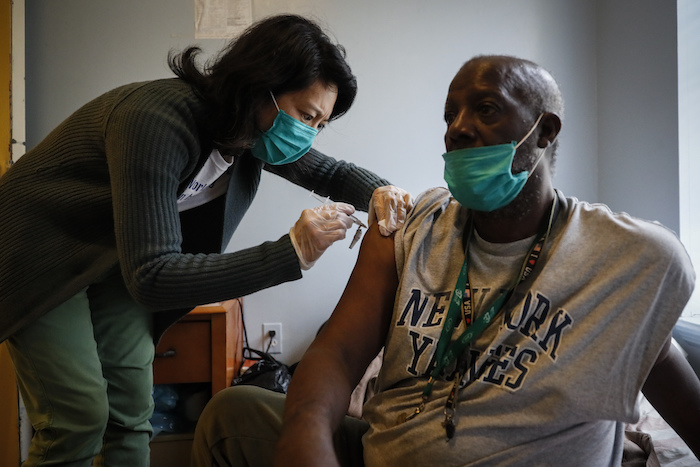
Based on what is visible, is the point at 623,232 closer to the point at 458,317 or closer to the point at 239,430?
the point at 458,317

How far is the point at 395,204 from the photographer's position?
3.80 ft

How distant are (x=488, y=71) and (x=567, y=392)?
0.60m

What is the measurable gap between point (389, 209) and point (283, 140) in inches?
14.3

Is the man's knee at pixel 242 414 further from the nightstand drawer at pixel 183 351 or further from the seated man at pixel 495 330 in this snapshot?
the nightstand drawer at pixel 183 351

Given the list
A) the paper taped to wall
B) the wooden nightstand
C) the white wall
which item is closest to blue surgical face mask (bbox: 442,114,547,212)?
the wooden nightstand

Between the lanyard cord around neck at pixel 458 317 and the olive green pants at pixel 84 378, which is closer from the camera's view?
the lanyard cord around neck at pixel 458 317

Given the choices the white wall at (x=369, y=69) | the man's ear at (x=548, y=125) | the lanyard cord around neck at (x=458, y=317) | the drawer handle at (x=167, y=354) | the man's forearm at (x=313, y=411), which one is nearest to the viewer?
the man's forearm at (x=313, y=411)

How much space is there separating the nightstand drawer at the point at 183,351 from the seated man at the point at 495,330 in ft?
3.49

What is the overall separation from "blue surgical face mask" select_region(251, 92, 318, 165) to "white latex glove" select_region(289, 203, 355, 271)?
218 millimetres

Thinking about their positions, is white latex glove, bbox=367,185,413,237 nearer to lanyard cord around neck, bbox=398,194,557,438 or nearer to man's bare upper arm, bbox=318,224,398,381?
man's bare upper arm, bbox=318,224,398,381

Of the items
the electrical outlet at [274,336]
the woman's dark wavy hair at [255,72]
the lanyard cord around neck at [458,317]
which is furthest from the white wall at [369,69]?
the lanyard cord around neck at [458,317]

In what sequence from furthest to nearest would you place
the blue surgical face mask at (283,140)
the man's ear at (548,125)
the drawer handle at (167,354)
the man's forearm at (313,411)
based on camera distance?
the drawer handle at (167,354), the blue surgical face mask at (283,140), the man's ear at (548,125), the man's forearm at (313,411)

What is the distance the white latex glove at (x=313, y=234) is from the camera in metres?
1.18

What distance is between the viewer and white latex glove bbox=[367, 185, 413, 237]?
3.63 ft
